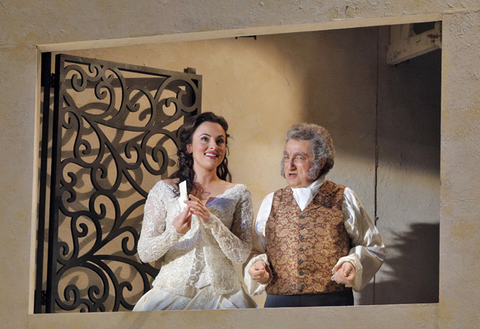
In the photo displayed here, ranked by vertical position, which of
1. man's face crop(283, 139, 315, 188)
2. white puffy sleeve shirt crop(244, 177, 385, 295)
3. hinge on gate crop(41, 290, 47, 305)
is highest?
man's face crop(283, 139, 315, 188)

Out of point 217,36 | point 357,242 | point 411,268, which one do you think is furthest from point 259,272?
point 411,268

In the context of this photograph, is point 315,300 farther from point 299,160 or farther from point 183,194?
point 183,194

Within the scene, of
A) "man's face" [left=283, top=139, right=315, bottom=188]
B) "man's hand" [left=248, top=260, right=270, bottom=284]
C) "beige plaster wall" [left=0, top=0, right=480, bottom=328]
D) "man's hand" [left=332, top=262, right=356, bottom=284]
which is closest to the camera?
"beige plaster wall" [left=0, top=0, right=480, bottom=328]

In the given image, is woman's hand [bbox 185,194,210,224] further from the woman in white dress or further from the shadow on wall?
the shadow on wall

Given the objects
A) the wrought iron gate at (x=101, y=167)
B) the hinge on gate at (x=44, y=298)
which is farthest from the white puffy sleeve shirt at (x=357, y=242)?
the hinge on gate at (x=44, y=298)

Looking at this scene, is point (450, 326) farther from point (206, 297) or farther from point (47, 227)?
point (47, 227)

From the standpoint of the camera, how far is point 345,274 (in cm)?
431

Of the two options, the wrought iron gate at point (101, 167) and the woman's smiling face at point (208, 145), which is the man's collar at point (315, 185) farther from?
the wrought iron gate at point (101, 167)

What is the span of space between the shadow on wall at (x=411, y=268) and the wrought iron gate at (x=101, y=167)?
1.63m

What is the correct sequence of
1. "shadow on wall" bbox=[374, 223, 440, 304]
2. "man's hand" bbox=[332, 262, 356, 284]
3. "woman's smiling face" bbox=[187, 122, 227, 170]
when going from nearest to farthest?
"man's hand" bbox=[332, 262, 356, 284], "woman's smiling face" bbox=[187, 122, 227, 170], "shadow on wall" bbox=[374, 223, 440, 304]

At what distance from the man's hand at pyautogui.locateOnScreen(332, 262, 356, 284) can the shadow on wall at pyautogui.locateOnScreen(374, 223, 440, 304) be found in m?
1.70

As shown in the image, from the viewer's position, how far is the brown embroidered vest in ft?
14.6

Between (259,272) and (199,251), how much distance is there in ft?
1.24

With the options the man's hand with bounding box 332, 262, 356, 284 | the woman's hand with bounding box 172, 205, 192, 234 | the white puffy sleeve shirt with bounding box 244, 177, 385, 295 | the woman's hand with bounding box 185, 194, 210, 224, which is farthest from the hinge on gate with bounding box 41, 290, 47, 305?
the man's hand with bounding box 332, 262, 356, 284
